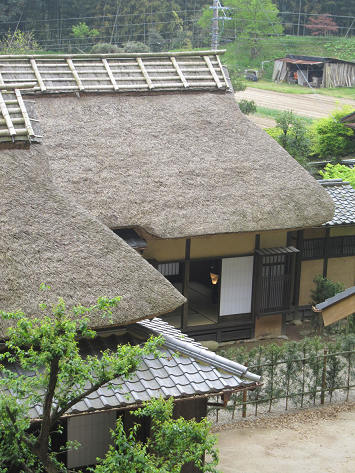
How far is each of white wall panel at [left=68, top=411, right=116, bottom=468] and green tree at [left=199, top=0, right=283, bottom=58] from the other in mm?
41303

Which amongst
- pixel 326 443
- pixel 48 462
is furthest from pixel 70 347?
pixel 326 443

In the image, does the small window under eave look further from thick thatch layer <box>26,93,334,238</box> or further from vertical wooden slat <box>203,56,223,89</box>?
vertical wooden slat <box>203,56,223,89</box>

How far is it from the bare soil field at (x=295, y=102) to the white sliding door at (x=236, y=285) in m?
18.4

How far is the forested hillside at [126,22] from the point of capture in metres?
48.1

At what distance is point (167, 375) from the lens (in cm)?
690

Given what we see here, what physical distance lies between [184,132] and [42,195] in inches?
237

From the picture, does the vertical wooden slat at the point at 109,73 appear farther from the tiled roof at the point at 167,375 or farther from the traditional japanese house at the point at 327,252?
the tiled roof at the point at 167,375

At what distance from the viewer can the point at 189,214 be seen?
38.3ft

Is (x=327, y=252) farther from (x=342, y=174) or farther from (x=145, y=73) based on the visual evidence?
(x=145, y=73)

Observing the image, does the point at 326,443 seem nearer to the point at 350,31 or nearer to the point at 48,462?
the point at 48,462

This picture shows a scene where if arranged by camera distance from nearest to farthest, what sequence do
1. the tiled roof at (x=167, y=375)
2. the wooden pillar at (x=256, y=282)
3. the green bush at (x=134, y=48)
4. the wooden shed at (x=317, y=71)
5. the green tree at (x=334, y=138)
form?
the tiled roof at (x=167, y=375) → the wooden pillar at (x=256, y=282) → the green tree at (x=334, y=138) → the wooden shed at (x=317, y=71) → the green bush at (x=134, y=48)

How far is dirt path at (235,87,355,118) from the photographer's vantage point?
33.0 meters

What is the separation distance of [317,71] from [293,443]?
113 feet

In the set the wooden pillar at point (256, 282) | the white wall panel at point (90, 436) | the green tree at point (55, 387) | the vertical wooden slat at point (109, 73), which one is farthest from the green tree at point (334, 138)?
the green tree at point (55, 387)
